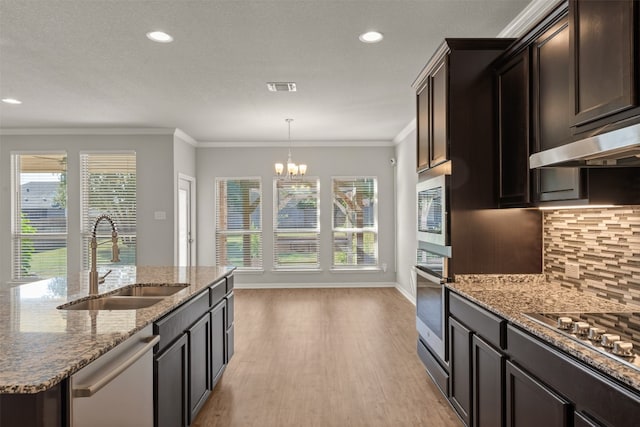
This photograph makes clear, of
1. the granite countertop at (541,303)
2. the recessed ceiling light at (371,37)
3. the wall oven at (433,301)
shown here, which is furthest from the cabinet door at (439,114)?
the granite countertop at (541,303)

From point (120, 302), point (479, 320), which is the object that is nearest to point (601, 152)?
point (479, 320)

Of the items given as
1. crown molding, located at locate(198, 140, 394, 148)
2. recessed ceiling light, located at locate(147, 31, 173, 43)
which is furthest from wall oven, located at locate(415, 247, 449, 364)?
crown molding, located at locate(198, 140, 394, 148)

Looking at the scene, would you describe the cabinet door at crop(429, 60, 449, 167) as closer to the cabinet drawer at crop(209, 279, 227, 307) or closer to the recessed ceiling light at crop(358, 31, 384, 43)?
the recessed ceiling light at crop(358, 31, 384, 43)

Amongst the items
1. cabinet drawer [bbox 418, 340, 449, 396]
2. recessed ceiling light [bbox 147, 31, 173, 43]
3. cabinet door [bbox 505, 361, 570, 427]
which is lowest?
cabinet drawer [bbox 418, 340, 449, 396]

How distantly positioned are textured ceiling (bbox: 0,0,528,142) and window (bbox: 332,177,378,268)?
1.96 meters

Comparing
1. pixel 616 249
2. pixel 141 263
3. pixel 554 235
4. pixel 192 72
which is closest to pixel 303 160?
pixel 141 263

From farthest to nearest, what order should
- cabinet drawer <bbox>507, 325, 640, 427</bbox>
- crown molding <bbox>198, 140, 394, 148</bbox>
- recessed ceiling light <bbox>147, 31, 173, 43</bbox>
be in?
crown molding <bbox>198, 140, 394, 148</bbox> → recessed ceiling light <bbox>147, 31, 173, 43</bbox> → cabinet drawer <bbox>507, 325, 640, 427</bbox>

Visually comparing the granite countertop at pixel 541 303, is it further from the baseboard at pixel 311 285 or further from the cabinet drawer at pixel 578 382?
the baseboard at pixel 311 285

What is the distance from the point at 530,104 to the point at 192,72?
2.93 metres

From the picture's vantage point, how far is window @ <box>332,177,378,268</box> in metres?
7.61

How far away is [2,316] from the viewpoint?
1911 millimetres

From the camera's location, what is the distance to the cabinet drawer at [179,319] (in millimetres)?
2031

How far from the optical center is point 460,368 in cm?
253

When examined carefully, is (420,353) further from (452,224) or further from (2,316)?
(2,316)
